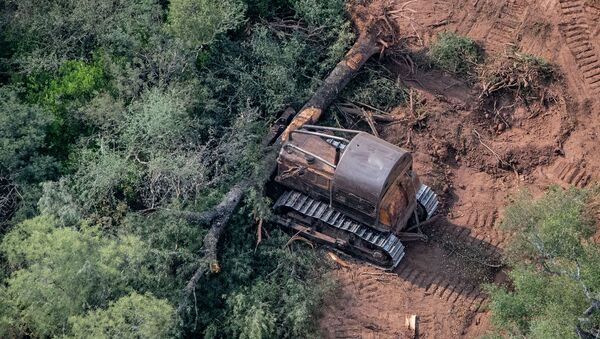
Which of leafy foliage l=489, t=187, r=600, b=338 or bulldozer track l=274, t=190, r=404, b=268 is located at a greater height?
leafy foliage l=489, t=187, r=600, b=338

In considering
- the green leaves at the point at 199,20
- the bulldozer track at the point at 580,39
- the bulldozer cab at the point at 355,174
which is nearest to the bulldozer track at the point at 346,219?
the bulldozer cab at the point at 355,174

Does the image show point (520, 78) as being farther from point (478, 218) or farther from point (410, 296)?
point (410, 296)

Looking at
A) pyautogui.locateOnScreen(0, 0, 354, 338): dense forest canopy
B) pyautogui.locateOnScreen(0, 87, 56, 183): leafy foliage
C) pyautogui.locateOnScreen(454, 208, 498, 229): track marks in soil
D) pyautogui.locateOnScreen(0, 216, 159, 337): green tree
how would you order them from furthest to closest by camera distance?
pyautogui.locateOnScreen(454, 208, 498, 229): track marks in soil, pyautogui.locateOnScreen(0, 87, 56, 183): leafy foliage, pyautogui.locateOnScreen(0, 0, 354, 338): dense forest canopy, pyautogui.locateOnScreen(0, 216, 159, 337): green tree

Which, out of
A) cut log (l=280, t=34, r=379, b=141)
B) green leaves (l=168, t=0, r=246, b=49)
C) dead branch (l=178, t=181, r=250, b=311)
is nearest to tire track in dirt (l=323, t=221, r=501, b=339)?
dead branch (l=178, t=181, r=250, b=311)

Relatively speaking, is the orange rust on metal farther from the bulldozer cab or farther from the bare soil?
the bare soil

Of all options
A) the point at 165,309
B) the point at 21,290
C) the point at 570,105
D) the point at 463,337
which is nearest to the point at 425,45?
the point at 570,105

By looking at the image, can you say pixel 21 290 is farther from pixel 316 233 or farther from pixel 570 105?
pixel 570 105

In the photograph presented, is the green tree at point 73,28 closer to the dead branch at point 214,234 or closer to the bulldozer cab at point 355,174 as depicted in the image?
the dead branch at point 214,234

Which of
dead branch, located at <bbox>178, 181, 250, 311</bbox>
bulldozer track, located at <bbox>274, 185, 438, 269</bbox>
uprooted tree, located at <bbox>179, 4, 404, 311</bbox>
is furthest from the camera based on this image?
bulldozer track, located at <bbox>274, 185, 438, 269</bbox>
